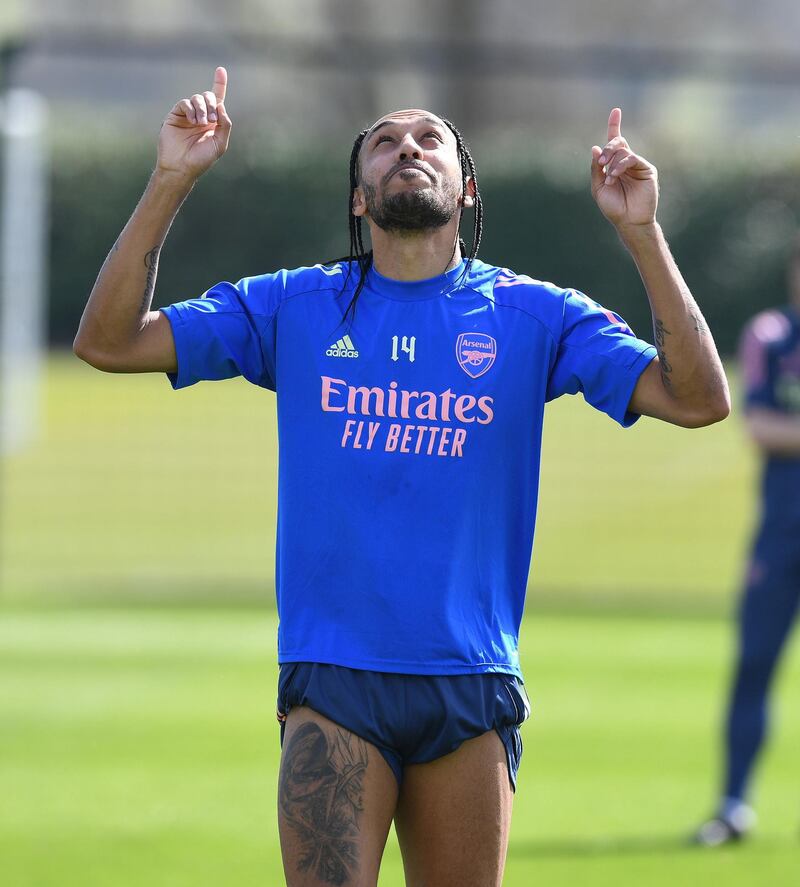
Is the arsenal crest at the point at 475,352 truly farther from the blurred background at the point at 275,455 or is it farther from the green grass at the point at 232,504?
the green grass at the point at 232,504

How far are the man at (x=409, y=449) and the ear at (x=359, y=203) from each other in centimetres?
2

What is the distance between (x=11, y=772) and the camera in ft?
27.2

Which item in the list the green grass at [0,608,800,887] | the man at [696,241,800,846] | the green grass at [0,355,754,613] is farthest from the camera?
the green grass at [0,355,754,613]

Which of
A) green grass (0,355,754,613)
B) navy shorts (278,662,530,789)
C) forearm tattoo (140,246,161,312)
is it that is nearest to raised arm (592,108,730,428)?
navy shorts (278,662,530,789)

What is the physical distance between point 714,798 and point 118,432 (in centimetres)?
1604

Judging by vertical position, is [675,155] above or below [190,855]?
above

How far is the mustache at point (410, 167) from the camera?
3.83 meters

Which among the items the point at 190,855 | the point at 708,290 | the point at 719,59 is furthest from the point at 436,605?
the point at 719,59

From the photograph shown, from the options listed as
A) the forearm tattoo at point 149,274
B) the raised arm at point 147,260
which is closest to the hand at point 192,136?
the raised arm at point 147,260

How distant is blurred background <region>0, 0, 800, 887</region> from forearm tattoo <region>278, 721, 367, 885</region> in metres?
2.94

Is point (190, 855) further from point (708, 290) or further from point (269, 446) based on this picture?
point (708, 290)

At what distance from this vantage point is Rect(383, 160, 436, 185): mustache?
12.6 feet

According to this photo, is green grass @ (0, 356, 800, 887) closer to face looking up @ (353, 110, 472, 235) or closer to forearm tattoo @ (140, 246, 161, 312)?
forearm tattoo @ (140, 246, 161, 312)

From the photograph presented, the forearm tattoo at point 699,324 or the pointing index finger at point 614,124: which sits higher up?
the pointing index finger at point 614,124
